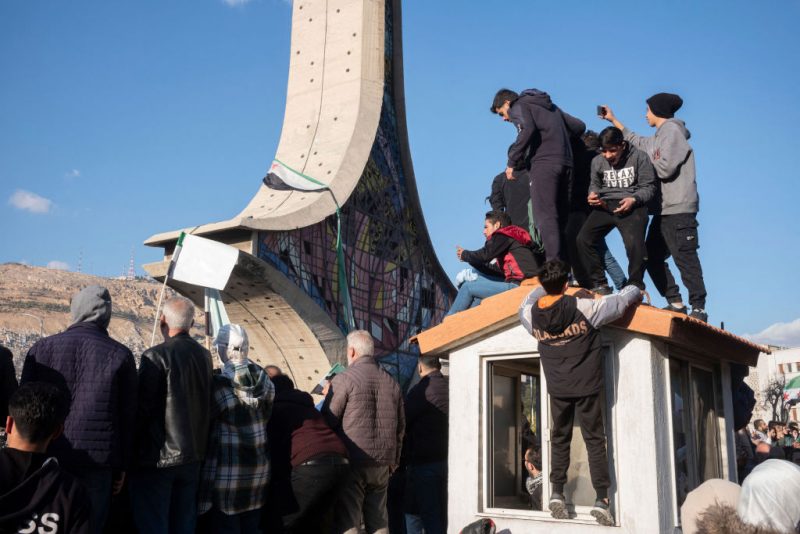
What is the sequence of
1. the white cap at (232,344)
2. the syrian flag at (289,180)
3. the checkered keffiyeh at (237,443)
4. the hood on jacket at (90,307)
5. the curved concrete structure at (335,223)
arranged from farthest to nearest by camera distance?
the syrian flag at (289,180)
the curved concrete structure at (335,223)
the white cap at (232,344)
the checkered keffiyeh at (237,443)
the hood on jacket at (90,307)

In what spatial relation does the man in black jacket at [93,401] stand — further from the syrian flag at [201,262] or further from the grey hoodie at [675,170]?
the syrian flag at [201,262]

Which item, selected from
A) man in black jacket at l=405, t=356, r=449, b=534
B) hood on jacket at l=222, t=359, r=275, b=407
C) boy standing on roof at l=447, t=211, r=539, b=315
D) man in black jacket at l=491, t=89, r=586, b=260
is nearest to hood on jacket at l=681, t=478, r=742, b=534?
hood on jacket at l=222, t=359, r=275, b=407

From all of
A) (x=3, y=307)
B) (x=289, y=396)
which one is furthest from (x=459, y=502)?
(x=3, y=307)

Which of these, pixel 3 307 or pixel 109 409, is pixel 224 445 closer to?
pixel 109 409

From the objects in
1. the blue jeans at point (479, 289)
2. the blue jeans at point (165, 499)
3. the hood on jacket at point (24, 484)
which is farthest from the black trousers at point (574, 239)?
the hood on jacket at point (24, 484)

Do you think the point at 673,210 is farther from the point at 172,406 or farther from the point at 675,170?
the point at 172,406

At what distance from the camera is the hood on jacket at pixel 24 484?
2.28 m

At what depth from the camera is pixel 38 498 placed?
2326 mm

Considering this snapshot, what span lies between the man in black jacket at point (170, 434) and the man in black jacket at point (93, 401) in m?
0.20

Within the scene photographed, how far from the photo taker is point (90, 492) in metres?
3.33

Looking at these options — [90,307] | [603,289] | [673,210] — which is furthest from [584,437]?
[90,307]

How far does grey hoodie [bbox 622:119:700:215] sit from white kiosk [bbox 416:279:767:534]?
1023mm

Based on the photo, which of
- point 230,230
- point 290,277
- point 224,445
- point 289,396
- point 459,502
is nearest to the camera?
point 224,445

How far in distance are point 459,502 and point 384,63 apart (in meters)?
13.2
